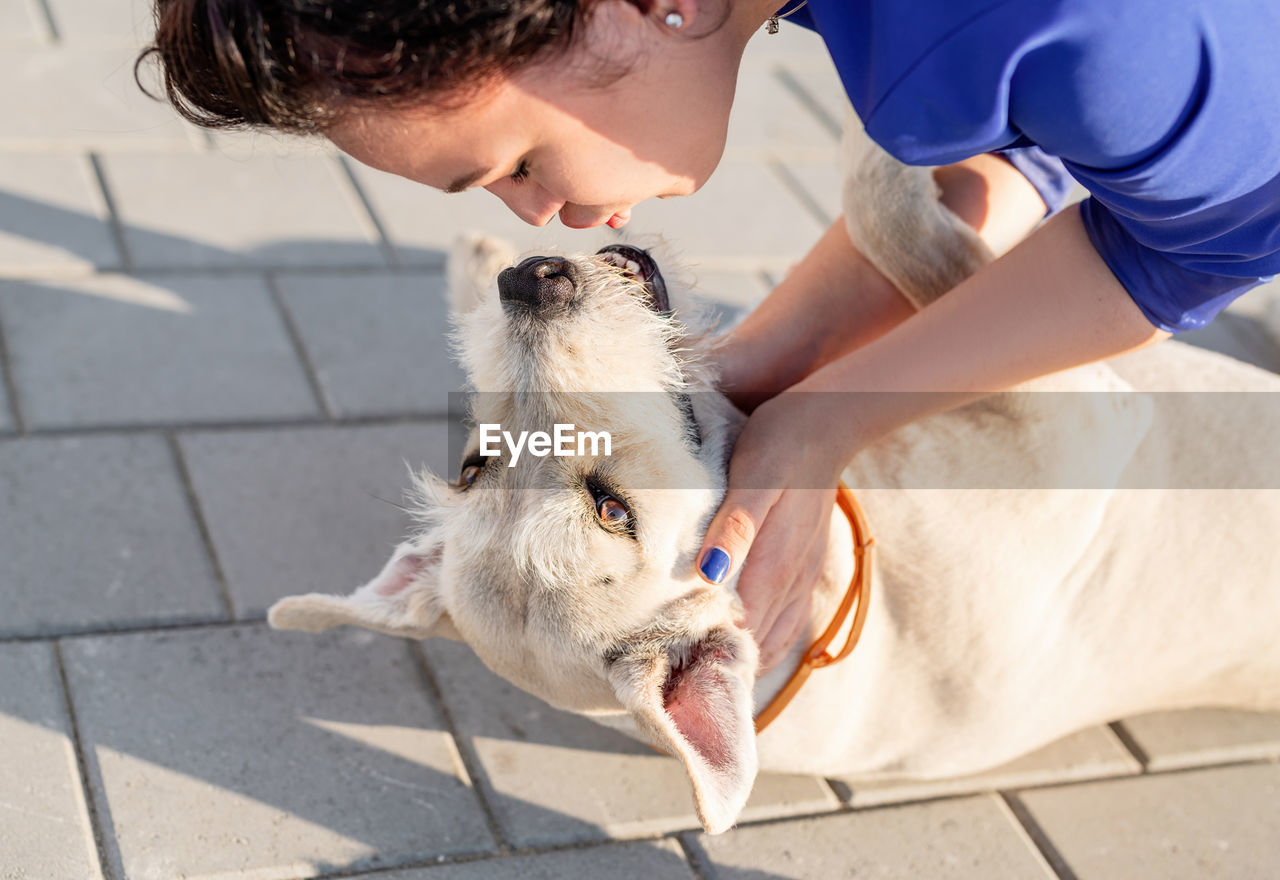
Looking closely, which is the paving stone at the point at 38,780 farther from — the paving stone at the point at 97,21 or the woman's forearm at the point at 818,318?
the paving stone at the point at 97,21

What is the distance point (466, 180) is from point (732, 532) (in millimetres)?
895

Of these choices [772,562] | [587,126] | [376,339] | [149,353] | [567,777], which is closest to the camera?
[587,126]

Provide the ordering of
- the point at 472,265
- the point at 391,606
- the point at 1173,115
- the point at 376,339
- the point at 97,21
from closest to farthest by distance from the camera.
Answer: the point at 1173,115, the point at 391,606, the point at 472,265, the point at 376,339, the point at 97,21

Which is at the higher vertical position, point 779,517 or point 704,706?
point 779,517

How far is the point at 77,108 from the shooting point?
4.97 metres

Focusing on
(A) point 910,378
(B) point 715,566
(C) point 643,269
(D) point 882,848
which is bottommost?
(D) point 882,848

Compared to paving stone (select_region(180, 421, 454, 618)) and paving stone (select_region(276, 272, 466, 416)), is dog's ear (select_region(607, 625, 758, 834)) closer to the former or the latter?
paving stone (select_region(180, 421, 454, 618))

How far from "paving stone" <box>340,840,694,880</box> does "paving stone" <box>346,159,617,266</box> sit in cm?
246

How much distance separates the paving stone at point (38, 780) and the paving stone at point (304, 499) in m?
0.53

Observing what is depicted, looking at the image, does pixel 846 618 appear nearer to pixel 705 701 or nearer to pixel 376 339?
pixel 705 701

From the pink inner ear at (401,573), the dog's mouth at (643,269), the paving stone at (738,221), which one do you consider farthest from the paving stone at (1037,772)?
the paving stone at (738,221)

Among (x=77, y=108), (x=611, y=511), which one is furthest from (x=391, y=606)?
(x=77, y=108)

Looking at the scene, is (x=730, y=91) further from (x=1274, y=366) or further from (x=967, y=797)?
(x=1274, y=366)

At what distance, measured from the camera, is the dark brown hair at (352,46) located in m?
1.73
